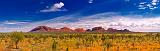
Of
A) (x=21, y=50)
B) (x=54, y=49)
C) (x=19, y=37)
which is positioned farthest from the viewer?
(x=19, y=37)

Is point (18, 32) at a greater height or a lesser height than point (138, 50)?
greater

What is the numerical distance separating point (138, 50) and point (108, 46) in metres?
5.76

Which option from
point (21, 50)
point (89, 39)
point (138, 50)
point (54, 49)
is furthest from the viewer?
point (89, 39)

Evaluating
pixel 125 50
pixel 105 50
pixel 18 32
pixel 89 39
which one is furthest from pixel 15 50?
pixel 89 39

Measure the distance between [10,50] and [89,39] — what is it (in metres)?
31.2

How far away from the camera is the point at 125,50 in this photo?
5562cm

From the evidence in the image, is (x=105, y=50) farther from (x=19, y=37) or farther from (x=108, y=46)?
(x=19, y=37)

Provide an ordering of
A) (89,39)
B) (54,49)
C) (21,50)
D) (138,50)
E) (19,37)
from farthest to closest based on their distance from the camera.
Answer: (89,39)
(19,37)
(138,50)
(21,50)
(54,49)

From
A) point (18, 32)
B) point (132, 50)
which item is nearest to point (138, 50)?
point (132, 50)

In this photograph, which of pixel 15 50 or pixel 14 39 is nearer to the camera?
pixel 15 50

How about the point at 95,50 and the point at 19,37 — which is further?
the point at 19,37

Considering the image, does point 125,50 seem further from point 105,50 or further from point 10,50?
point 10,50

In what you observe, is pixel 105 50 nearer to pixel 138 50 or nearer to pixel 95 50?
pixel 95 50

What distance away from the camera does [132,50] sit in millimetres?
56281
